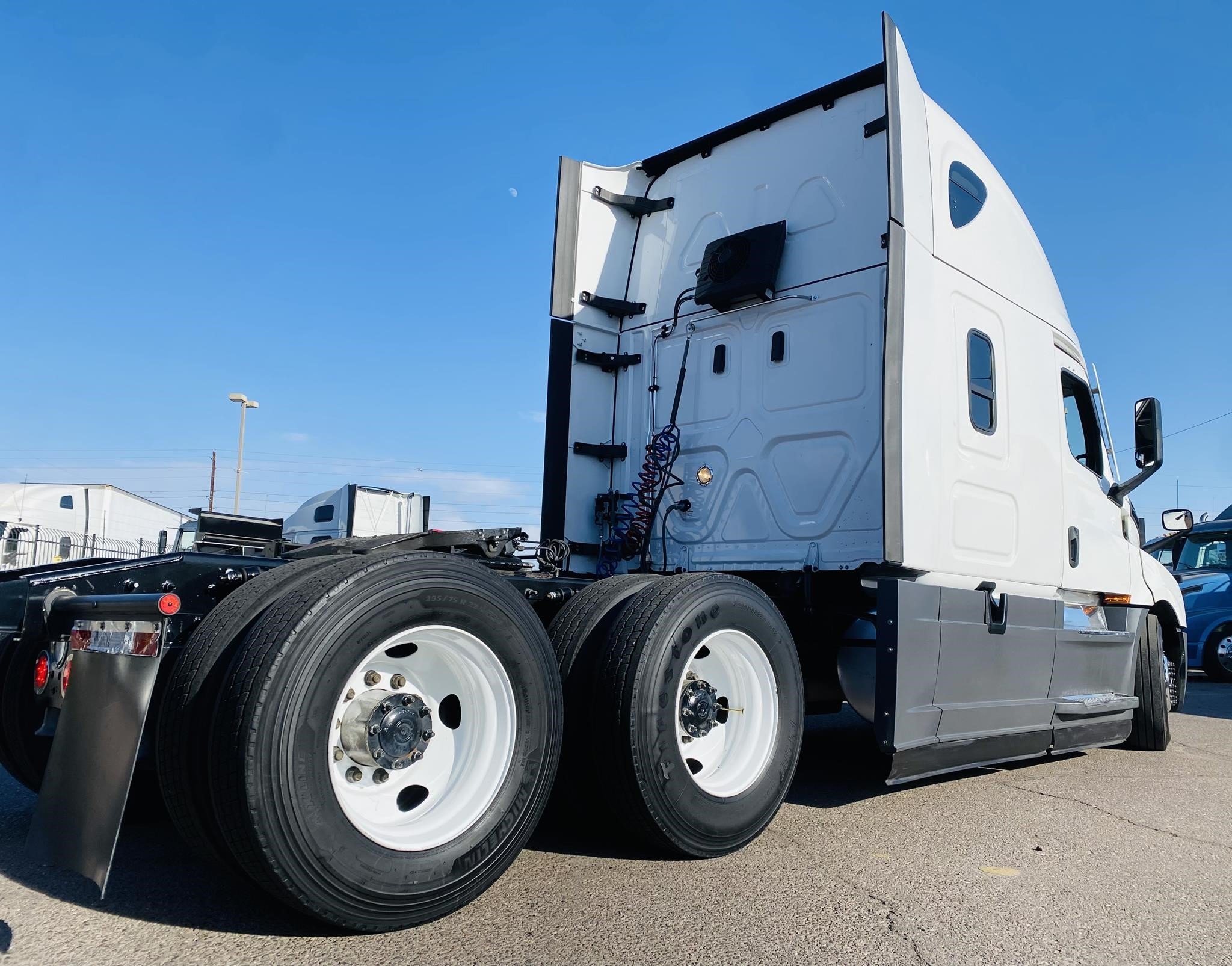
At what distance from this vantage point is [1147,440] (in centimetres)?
635

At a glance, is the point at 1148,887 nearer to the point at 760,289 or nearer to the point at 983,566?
the point at 983,566

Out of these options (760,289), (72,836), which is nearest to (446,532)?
(72,836)

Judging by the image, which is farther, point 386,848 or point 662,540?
point 662,540

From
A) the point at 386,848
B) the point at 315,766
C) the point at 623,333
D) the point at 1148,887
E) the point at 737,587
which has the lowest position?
the point at 1148,887

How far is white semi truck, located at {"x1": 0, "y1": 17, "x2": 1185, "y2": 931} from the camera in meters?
2.54

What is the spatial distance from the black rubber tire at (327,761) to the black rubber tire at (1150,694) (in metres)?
5.18

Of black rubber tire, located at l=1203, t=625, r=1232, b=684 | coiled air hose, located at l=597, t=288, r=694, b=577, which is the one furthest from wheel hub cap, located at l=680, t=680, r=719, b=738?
black rubber tire, located at l=1203, t=625, r=1232, b=684

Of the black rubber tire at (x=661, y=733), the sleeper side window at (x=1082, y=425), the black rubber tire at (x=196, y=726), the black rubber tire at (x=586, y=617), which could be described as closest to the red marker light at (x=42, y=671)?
the black rubber tire at (x=196, y=726)

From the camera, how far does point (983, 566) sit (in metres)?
4.75

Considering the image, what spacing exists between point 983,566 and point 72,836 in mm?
4052

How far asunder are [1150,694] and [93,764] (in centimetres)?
645

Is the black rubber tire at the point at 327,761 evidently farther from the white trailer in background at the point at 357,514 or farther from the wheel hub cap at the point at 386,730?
the white trailer in background at the point at 357,514

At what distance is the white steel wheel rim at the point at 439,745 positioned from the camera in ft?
9.05

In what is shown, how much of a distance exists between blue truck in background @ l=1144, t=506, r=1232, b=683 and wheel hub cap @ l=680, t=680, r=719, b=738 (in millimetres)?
11419
